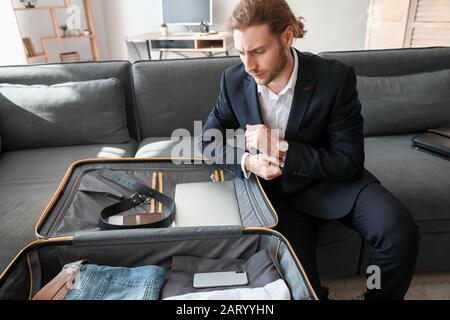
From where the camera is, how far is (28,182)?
1.36m

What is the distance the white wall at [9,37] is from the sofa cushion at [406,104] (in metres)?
2.79

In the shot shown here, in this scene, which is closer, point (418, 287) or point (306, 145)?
point (306, 145)

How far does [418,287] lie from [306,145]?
2.57 ft

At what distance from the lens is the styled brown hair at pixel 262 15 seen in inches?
35.0

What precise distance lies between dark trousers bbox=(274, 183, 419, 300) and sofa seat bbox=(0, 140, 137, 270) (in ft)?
2.76

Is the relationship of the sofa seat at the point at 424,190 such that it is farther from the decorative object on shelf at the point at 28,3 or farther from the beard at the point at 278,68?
the decorative object on shelf at the point at 28,3

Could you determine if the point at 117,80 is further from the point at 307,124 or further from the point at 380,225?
the point at 380,225

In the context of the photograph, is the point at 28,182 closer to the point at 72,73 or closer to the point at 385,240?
the point at 72,73

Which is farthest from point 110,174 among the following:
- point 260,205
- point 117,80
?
point 117,80

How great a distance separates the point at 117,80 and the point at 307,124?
1.01 m

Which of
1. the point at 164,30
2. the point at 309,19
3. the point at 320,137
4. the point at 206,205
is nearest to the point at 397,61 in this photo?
the point at 320,137

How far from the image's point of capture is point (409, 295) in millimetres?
1281

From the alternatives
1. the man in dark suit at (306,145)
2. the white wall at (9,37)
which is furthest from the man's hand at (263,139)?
the white wall at (9,37)

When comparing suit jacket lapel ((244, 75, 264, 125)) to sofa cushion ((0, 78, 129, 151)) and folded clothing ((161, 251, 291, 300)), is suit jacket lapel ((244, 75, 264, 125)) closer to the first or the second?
folded clothing ((161, 251, 291, 300))
